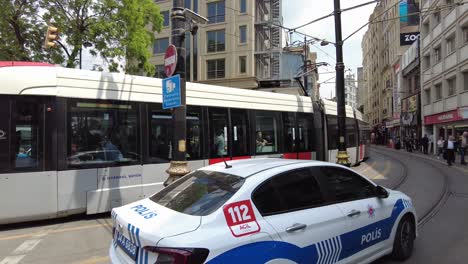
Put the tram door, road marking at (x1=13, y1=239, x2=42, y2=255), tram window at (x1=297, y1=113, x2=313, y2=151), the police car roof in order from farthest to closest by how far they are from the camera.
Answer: tram window at (x1=297, y1=113, x2=313, y2=151) → the tram door → road marking at (x1=13, y1=239, x2=42, y2=255) → the police car roof

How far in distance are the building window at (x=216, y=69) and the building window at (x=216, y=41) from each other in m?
1.32

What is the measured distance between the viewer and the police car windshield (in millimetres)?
3525

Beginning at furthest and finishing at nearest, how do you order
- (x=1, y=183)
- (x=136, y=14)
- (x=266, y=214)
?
(x=136, y=14), (x=1, y=183), (x=266, y=214)

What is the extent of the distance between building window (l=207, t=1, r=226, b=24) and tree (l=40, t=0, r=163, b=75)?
68.1ft

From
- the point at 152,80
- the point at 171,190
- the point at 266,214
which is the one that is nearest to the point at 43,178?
the point at 152,80

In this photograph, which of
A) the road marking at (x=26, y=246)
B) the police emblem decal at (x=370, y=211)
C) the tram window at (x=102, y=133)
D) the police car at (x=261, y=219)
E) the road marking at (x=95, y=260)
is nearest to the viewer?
the police car at (x=261, y=219)

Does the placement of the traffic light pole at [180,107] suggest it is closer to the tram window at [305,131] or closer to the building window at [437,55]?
the tram window at [305,131]

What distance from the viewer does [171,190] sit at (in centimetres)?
428

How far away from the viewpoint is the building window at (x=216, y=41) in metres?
41.4

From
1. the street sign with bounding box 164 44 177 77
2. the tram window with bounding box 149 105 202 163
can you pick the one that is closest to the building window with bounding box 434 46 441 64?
the tram window with bounding box 149 105 202 163

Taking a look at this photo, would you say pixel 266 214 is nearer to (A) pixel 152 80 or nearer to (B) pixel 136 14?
(A) pixel 152 80

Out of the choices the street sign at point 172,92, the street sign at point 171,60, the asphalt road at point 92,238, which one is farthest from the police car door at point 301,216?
the street sign at point 171,60

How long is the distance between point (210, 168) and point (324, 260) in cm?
162

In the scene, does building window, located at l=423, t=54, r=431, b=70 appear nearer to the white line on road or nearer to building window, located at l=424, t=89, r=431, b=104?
building window, located at l=424, t=89, r=431, b=104
